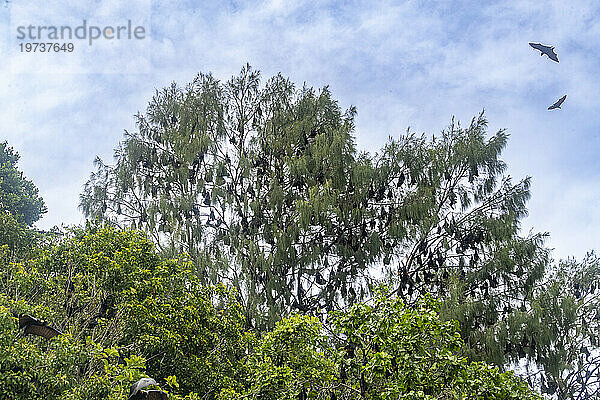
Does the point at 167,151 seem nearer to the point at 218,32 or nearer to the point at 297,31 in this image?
the point at 218,32

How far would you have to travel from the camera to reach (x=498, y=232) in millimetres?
9406

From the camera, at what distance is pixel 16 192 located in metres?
15.8

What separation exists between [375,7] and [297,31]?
159cm

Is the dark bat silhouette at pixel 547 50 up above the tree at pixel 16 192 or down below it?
below

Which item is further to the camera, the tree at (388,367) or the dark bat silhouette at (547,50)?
the dark bat silhouette at (547,50)

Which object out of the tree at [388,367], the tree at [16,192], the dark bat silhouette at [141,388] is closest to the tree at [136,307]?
the tree at [388,367]

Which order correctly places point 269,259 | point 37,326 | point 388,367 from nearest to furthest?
point 388,367 → point 37,326 → point 269,259

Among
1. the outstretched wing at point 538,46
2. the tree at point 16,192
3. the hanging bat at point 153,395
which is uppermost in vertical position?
the tree at point 16,192

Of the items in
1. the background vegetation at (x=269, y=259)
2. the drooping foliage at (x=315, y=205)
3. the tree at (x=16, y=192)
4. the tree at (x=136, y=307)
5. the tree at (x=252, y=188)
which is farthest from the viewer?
the tree at (x=16, y=192)

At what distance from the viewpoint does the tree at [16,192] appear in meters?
14.8

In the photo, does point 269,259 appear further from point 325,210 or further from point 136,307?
point 136,307

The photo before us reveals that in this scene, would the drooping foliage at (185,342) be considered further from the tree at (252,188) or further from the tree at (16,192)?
the tree at (16,192)

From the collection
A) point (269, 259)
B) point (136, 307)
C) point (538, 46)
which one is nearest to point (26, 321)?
point (136, 307)

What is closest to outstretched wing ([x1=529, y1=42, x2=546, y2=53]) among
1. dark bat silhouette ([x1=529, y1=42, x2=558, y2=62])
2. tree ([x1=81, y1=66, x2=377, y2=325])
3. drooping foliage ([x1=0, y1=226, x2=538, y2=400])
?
dark bat silhouette ([x1=529, y1=42, x2=558, y2=62])
